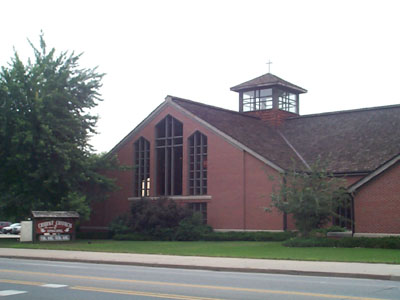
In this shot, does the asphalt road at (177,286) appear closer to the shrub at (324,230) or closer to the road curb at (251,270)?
the road curb at (251,270)

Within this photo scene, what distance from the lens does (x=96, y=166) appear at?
4419 centimetres

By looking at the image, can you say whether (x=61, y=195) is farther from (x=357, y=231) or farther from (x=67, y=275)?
(x=67, y=275)

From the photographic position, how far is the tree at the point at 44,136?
39500 millimetres

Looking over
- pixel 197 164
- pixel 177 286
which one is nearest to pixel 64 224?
pixel 197 164

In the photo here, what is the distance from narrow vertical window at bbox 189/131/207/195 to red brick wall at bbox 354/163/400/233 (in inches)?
498

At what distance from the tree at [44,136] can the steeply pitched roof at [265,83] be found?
1316 centimetres

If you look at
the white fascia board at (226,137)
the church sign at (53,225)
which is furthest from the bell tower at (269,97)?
the church sign at (53,225)

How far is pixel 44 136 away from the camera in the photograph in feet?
130

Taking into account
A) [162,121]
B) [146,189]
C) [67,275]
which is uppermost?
[162,121]

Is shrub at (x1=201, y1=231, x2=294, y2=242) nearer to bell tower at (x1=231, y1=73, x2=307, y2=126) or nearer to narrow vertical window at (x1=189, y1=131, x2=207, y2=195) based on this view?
narrow vertical window at (x1=189, y1=131, x2=207, y2=195)

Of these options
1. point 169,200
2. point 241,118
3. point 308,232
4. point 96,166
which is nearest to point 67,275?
point 308,232

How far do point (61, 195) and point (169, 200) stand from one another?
8.20 meters

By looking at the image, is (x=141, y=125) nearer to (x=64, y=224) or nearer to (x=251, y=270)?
(x=64, y=224)

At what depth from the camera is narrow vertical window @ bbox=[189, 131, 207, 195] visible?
42.5 metres
